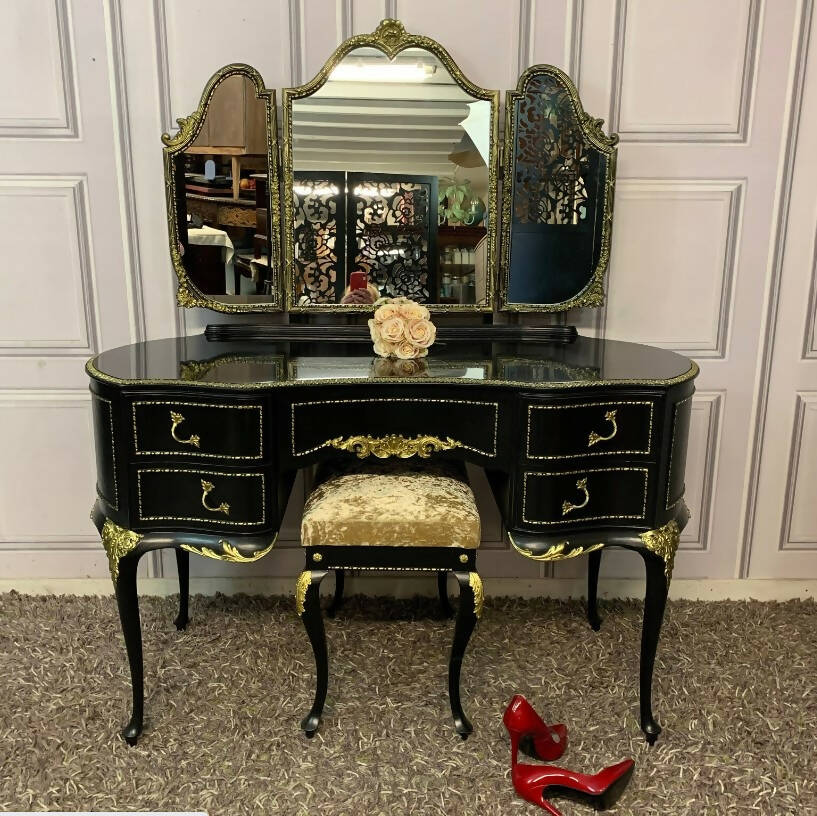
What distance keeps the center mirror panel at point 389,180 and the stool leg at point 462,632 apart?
788 mm

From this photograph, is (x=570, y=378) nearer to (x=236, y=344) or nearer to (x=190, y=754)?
(x=236, y=344)

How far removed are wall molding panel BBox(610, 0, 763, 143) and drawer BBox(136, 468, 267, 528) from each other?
143cm

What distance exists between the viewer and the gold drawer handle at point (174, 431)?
1633mm

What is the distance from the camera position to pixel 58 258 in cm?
220

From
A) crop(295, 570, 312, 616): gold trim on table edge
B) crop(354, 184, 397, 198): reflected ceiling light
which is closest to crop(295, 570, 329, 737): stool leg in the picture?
crop(295, 570, 312, 616): gold trim on table edge

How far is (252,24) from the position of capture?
2049mm

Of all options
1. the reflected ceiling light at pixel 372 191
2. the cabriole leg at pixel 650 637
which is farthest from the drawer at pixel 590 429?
the reflected ceiling light at pixel 372 191

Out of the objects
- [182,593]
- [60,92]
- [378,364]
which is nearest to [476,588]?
[378,364]

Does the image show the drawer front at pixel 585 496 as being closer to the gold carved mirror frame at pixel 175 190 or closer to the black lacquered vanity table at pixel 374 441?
the black lacquered vanity table at pixel 374 441

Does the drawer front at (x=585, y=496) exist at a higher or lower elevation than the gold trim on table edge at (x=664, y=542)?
higher

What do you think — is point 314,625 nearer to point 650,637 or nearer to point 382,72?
point 650,637

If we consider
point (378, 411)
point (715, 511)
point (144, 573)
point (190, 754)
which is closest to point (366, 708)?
point (190, 754)

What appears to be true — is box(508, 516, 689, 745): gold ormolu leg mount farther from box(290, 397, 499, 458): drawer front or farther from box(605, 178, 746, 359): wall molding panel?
box(605, 178, 746, 359): wall molding panel

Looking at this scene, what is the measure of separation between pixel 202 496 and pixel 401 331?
1.97 ft
